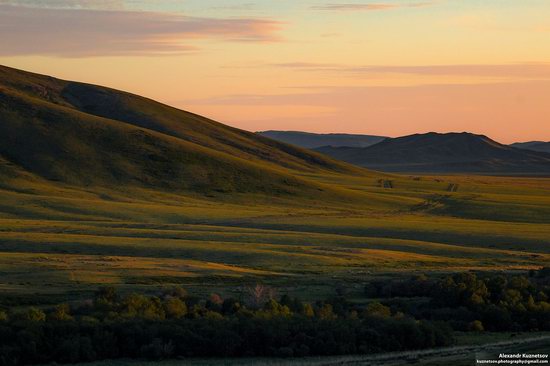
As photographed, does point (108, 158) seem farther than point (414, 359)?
Yes

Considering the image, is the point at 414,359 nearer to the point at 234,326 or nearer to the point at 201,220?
the point at 234,326

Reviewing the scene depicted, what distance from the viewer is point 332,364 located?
39.4 m

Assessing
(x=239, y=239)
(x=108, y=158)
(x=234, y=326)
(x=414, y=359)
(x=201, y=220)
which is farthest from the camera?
(x=108, y=158)

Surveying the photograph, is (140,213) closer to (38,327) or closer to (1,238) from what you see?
(1,238)

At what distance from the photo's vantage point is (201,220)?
114 m

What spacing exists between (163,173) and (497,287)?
109 meters

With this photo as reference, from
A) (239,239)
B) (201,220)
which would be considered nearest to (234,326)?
(239,239)

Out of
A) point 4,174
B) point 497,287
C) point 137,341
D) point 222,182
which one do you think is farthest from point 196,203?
point 137,341

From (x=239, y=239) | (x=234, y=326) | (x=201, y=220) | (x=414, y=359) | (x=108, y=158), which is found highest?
(x=108, y=158)

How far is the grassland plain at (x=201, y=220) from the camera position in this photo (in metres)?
69.9

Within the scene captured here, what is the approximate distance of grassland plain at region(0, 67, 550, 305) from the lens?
6994cm

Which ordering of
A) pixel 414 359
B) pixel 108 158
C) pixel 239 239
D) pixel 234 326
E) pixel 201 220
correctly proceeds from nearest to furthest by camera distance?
pixel 414 359, pixel 234 326, pixel 239 239, pixel 201 220, pixel 108 158

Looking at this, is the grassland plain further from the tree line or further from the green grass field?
the tree line

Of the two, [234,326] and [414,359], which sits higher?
[234,326]
